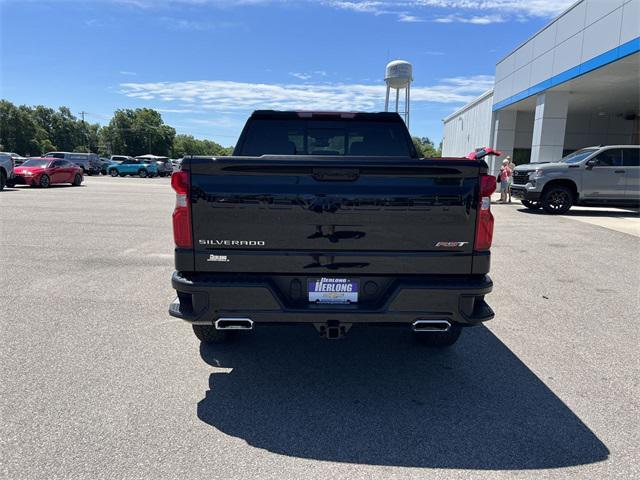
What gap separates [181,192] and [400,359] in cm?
233

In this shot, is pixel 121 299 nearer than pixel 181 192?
No

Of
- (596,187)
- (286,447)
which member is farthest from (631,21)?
(286,447)

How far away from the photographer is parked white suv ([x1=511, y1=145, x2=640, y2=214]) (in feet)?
46.9

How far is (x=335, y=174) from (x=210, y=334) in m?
1.97

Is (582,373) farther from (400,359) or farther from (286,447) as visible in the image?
(286,447)

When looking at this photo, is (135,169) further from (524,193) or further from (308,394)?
(308,394)

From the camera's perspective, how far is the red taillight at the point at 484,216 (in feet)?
10.3

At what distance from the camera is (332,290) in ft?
10.5

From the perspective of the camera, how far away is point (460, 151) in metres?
38.5

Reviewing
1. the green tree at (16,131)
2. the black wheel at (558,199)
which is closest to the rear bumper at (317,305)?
the black wheel at (558,199)

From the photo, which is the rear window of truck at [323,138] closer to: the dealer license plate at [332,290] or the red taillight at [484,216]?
the red taillight at [484,216]

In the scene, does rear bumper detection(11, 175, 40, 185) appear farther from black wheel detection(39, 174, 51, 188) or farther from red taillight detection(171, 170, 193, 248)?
red taillight detection(171, 170, 193, 248)

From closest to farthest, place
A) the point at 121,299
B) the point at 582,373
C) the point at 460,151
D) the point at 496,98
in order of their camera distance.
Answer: the point at 582,373, the point at 121,299, the point at 496,98, the point at 460,151

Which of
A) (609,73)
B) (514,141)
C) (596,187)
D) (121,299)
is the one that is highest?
(609,73)
